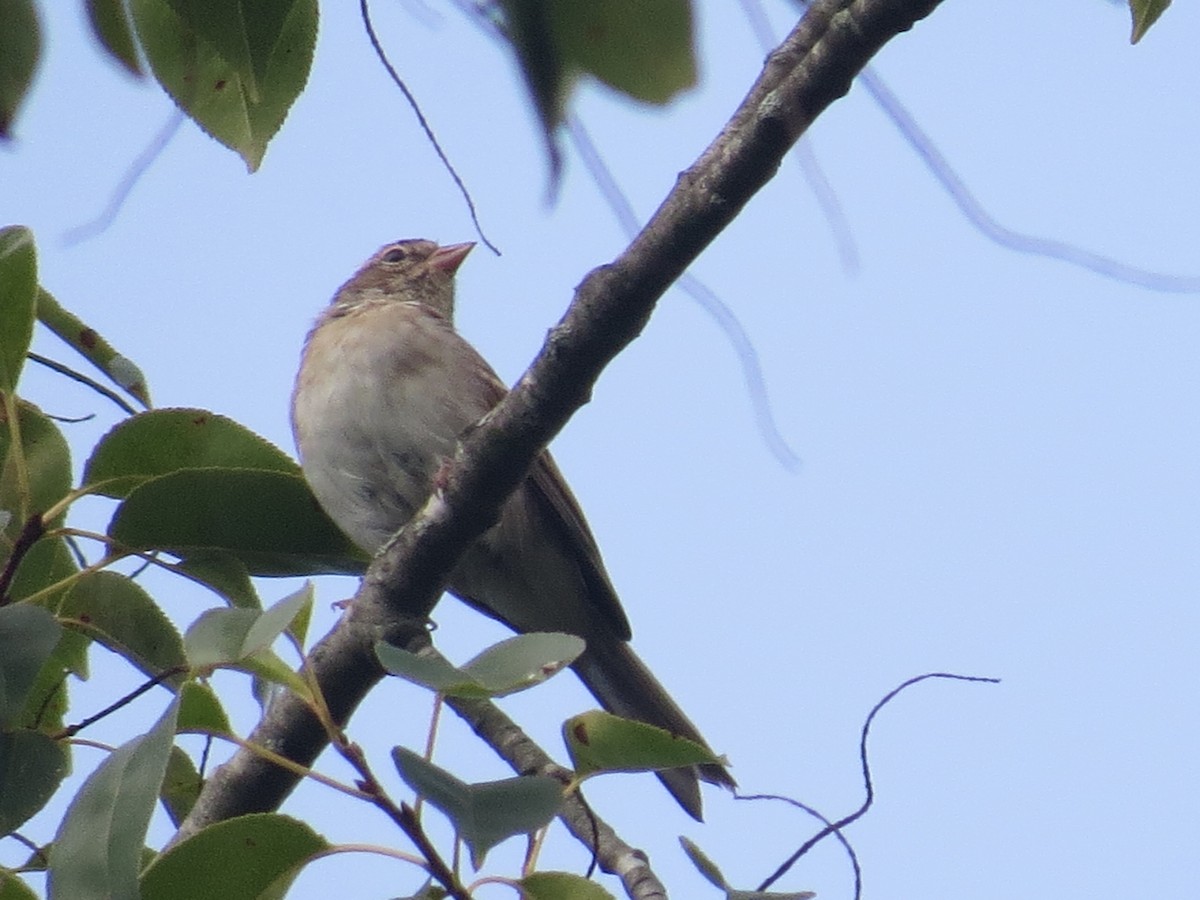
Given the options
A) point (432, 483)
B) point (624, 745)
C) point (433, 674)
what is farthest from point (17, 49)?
point (432, 483)

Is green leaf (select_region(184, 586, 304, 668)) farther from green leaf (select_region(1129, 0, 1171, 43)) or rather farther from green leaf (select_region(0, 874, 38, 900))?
green leaf (select_region(1129, 0, 1171, 43))

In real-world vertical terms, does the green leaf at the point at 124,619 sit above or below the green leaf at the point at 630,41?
below

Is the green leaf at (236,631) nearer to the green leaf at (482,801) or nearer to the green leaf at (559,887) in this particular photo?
the green leaf at (482,801)

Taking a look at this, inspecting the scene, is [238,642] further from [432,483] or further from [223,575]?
[432,483]

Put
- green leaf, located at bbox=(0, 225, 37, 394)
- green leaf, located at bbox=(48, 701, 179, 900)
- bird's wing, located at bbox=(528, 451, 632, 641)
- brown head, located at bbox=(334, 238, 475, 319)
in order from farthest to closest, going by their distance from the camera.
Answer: brown head, located at bbox=(334, 238, 475, 319)
bird's wing, located at bbox=(528, 451, 632, 641)
green leaf, located at bbox=(0, 225, 37, 394)
green leaf, located at bbox=(48, 701, 179, 900)

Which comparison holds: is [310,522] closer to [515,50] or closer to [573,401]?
[573,401]

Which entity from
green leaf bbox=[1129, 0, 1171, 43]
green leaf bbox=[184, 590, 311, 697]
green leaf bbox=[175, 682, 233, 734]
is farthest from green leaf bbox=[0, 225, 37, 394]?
green leaf bbox=[1129, 0, 1171, 43]

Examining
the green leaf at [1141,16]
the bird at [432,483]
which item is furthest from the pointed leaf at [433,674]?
the bird at [432,483]
